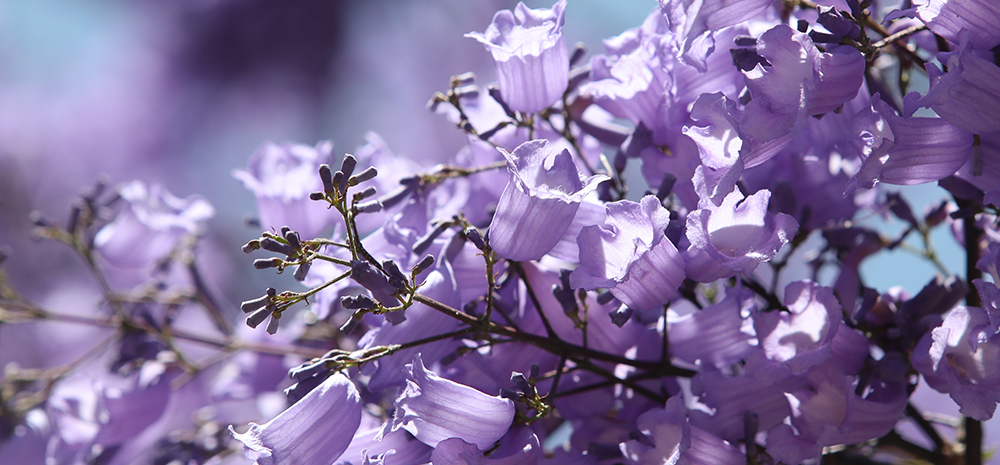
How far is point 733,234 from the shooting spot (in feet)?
1.11

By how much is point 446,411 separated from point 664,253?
0.39ft

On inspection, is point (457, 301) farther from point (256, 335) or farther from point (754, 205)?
point (256, 335)

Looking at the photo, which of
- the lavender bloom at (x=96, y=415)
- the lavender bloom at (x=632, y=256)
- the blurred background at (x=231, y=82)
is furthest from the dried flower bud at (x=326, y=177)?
the blurred background at (x=231, y=82)

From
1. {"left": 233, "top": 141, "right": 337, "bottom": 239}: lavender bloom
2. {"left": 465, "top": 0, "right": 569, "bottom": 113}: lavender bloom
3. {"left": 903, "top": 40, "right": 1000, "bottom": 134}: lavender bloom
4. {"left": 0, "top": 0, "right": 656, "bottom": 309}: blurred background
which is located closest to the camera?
{"left": 903, "top": 40, "right": 1000, "bottom": 134}: lavender bloom

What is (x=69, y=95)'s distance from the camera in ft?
7.91

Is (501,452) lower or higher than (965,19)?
lower

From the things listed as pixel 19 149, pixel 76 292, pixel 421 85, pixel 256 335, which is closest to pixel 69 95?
pixel 19 149

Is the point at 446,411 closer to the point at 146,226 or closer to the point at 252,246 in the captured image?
the point at 252,246

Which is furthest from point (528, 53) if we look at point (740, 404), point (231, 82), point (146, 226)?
point (231, 82)

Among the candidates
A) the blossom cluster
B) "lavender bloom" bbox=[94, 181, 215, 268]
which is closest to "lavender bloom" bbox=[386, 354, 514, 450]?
the blossom cluster

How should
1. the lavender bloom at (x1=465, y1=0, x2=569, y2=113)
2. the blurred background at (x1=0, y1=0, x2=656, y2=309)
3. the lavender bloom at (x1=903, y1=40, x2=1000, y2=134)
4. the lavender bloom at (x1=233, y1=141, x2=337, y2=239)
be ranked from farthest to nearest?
the blurred background at (x1=0, y1=0, x2=656, y2=309) → the lavender bloom at (x1=233, y1=141, x2=337, y2=239) → the lavender bloom at (x1=465, y1=0, x2=569, y2=113) → the lavender bloom at (x1=903, y1=40, x2=1000, y2=134)

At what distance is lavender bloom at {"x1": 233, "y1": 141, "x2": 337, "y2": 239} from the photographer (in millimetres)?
534

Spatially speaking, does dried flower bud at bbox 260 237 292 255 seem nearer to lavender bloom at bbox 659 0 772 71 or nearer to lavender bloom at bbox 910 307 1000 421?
lavender bloom at bbox 659 0 772 71

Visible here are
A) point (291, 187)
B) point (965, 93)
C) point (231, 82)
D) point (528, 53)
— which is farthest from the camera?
point (231, 82)
